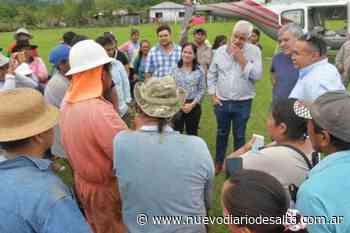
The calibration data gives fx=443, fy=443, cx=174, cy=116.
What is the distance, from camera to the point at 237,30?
477 cm

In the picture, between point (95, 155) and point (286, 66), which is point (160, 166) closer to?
point (95, 155)

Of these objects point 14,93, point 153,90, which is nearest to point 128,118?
point 153,90

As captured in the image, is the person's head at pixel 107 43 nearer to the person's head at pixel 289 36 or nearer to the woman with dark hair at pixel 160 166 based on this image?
the person's head at pixel 289 36

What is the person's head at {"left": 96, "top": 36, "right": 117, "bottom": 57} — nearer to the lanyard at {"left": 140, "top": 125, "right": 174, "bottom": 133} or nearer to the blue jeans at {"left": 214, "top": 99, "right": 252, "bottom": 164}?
the blue jeans at {"left": 214, "top": 99, "right": 252, "bottom": 164}

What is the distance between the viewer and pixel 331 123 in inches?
80.0

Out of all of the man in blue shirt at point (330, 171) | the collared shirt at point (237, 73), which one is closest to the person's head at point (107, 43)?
the collared shirt at point (237, 73)

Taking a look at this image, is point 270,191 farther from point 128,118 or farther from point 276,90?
point 128,118

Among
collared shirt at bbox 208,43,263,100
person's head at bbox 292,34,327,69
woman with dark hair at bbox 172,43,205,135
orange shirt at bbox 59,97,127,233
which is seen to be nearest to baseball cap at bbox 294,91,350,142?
orange shirt at bbox 59,97,127,233

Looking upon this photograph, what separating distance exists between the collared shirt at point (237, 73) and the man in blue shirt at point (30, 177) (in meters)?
3.26

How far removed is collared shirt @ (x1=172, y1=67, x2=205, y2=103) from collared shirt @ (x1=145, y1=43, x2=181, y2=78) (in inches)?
12.0

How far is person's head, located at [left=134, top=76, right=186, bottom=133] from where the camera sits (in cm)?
246

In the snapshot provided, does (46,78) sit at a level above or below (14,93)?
below

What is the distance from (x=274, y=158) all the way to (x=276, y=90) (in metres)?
2.52

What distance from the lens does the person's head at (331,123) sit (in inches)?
79.5
